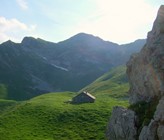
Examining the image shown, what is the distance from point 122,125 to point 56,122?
182 ft

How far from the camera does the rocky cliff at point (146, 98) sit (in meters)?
37.8

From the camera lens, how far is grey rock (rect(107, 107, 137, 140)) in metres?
42.3

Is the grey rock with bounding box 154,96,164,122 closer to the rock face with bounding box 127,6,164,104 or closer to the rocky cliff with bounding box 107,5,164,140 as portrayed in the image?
the rocky cliff with bounding box 107,5,164,140

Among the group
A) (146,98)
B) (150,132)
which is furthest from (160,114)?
(146,98)

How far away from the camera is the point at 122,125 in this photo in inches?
1743

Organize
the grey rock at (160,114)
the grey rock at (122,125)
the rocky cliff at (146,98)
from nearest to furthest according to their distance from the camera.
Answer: the grey rock at (160,114) → the rocky cliff at (146,98) → the grey rock at (122,125)

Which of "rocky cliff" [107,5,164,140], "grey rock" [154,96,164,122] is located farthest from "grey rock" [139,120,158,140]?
"grey rock" [154,96,164,122]

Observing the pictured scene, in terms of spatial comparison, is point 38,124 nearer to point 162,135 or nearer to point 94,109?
point 94,109

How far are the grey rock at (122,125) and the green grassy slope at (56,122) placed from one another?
3359 centimetres

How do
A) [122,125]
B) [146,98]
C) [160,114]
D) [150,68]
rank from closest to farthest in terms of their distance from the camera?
[160,114]
[122,125]
[150,68]
[146,98]

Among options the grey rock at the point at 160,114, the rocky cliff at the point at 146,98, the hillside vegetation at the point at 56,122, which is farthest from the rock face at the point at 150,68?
the hillside vegetation at the point at 56,122

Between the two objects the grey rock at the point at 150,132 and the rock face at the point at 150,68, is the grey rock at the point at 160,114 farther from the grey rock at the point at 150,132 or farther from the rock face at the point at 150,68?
the rock face at the point at 150,68

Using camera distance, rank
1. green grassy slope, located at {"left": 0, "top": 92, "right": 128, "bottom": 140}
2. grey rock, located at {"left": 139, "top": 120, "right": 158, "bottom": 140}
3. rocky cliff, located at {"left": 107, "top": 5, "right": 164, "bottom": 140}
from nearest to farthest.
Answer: grey rock, located at {"left": 139, "top": 120, "right": 158, "bottom": 140}
rocky cliff, located at {"left": 107, "top": 5, "right": 164, "bottom": 140}
green grassy slope, located at {"left": 0, "top": 92, "right": 128, "bottom": 140}

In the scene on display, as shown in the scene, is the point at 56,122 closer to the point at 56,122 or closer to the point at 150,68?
the point at 56,122
